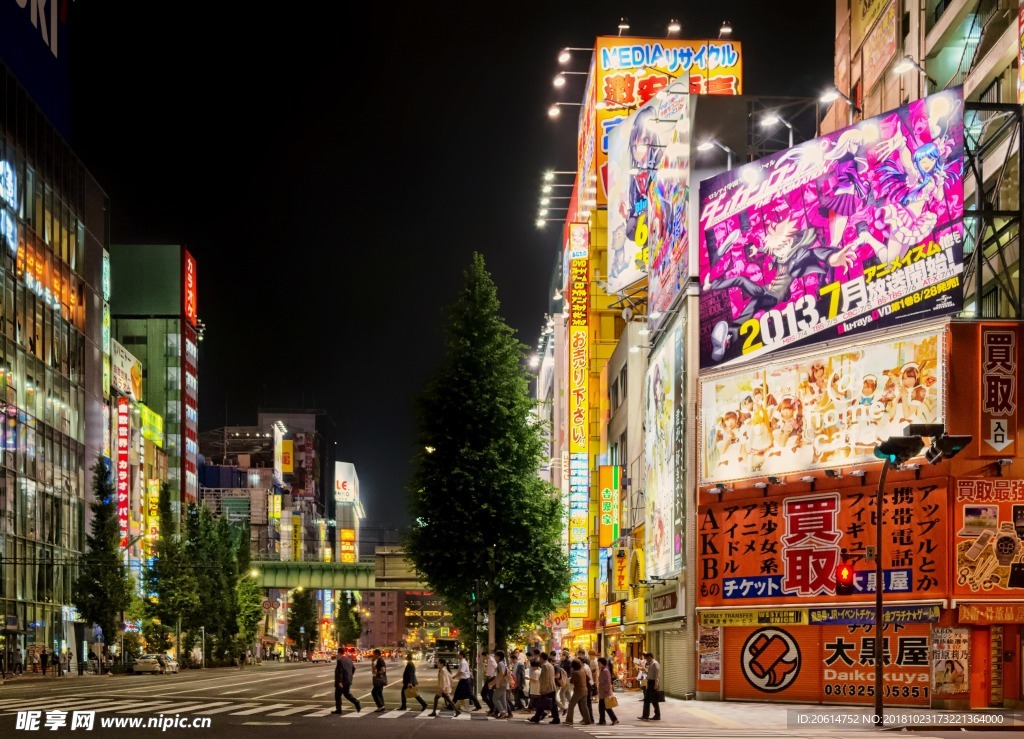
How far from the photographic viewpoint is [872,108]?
58.6 m

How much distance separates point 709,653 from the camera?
4119 centimetres

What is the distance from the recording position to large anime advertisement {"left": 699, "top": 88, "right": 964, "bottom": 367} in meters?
34.5

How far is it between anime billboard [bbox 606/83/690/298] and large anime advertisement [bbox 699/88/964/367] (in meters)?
3.49

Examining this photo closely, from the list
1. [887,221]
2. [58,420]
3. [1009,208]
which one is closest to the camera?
[887,221]

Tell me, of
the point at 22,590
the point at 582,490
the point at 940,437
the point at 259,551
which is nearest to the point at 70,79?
the point at 22,590

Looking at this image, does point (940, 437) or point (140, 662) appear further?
point (140, 662)

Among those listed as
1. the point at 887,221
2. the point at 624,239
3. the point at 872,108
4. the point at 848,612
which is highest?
the point at 872,108

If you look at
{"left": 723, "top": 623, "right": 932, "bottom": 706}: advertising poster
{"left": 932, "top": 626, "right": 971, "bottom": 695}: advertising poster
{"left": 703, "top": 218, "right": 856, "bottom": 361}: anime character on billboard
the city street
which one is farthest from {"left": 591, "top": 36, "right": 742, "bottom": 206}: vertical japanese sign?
{"left": 932, "top": 626, "right": 971, "bottom": 695}: advertising poster

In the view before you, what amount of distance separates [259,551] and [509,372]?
512 feet

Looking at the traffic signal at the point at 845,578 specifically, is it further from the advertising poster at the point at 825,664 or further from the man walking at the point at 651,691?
the advertising poster at the point at 825,664

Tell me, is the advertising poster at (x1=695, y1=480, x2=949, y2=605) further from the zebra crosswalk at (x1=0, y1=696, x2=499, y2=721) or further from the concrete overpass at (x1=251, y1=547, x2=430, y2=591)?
the concrete overpass at (x1=251, y1=547, x2=430, y2=591)

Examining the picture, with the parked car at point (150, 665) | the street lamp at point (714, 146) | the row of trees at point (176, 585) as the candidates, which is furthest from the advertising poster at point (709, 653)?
the row of trees at point (176, 585)

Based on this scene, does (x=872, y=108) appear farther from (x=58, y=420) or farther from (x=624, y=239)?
(x=58, y=420)

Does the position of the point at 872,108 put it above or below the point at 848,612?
above
